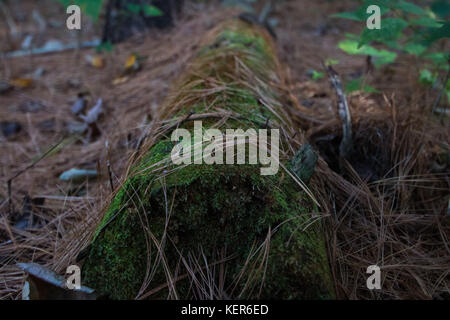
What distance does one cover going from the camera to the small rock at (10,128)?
2.41m

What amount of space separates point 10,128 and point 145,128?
149 centimetres

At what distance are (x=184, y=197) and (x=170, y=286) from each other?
10.4 inches

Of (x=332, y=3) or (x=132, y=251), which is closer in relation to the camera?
(x=132, y=251)

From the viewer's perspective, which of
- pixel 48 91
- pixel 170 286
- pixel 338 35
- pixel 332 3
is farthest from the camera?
pixel 332 3

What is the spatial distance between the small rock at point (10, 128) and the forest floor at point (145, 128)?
0.03 metres

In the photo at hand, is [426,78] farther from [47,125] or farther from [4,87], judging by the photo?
[4,87]

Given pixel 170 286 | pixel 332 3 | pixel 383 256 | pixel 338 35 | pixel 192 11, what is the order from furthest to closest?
1. pixel 332 3
2. pixel 192 11
3. pixel 338 35
4. pixel 383 256
5. pixel 170 286

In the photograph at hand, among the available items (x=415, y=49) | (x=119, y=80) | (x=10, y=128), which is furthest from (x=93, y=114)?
(x=415, y=49)

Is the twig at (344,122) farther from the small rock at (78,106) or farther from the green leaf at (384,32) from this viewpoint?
the small rock at (78,106)

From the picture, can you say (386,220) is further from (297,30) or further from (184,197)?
(297,30)

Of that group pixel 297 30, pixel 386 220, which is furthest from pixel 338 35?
pixel 386 220

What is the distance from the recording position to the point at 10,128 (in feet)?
8.01

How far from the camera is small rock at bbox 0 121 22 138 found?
2.41 metres
